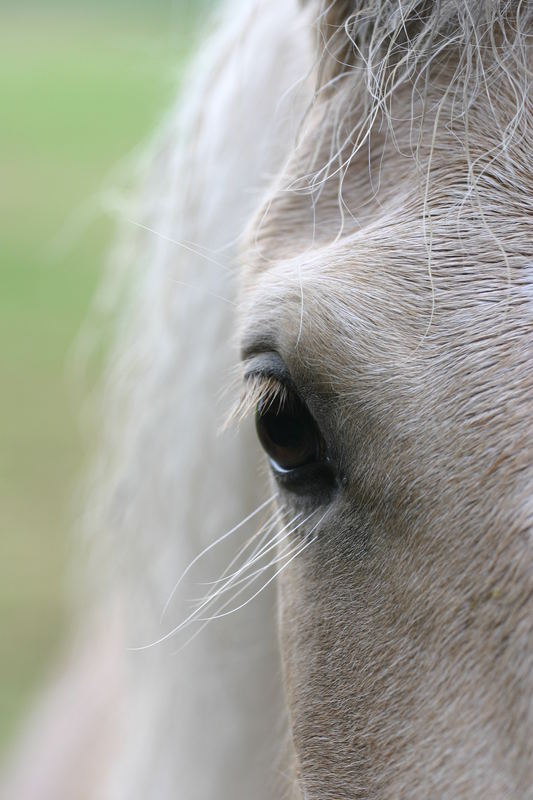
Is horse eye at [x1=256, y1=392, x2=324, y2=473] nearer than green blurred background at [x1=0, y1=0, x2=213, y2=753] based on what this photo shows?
Yes

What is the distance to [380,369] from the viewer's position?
801 mm

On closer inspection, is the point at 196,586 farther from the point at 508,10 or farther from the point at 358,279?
the point at 508,10

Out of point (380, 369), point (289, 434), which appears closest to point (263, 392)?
point (289, 434)

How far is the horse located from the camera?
718 mm

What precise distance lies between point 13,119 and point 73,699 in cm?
1119

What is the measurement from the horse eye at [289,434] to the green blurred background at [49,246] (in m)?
0.82

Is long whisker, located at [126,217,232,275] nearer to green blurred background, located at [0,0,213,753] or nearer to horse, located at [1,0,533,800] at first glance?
horse, located at [1,0,533,800]

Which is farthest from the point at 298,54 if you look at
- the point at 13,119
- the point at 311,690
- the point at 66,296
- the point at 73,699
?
the point at 13,119

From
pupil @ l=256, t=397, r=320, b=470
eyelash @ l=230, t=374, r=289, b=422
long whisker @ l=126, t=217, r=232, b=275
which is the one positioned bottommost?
pupil @ l=256, t=397, r=320, b=470

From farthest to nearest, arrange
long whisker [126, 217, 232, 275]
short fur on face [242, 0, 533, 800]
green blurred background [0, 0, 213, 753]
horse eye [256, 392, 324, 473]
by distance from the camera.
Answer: green blurred background [0, 0, 213, 753]
long whisker [126, 217, 232, 275]
horse eye [256, 392, 324, 473]
short fur on face [242, 0, 533, 800]

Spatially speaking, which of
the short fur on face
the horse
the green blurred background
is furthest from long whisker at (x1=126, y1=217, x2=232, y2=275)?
the green blurred background

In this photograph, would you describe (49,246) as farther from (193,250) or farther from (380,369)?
(380,369)

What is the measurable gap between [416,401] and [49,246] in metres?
7.01

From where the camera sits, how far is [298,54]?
1257 mm
